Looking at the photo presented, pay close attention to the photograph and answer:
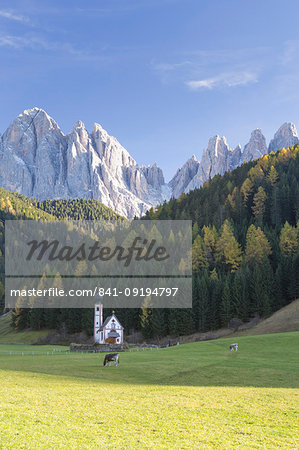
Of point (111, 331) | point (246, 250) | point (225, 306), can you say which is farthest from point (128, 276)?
point (246, 250)

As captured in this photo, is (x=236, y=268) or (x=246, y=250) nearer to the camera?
(x=246, y=250)

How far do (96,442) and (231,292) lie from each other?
83382mm

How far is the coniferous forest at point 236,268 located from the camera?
89.0 meters

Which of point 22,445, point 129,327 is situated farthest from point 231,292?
point 22,445

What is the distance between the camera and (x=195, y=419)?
15602mm

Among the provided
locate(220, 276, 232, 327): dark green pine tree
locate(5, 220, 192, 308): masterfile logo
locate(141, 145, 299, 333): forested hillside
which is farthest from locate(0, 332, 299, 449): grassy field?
locate(5, 220, 192, 308): masterfile logo

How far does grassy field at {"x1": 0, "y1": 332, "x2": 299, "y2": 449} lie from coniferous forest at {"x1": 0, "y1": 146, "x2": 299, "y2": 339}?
5776 centimetres

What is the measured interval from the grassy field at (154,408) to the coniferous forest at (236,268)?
189ft

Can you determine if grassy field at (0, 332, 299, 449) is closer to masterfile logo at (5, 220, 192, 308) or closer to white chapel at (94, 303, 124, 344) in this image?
white chapel at (94, 303, 124, 344)

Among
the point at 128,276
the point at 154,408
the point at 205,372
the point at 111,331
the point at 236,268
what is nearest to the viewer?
the point at 154,408

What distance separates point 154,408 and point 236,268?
89901 mm

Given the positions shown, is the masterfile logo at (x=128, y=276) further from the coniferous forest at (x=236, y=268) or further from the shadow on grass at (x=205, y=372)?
the shadow on grass at (x=205, y=372)

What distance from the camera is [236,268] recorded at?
340 feet

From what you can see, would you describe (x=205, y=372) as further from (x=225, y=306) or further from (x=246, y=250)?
(x=246, y=250)
